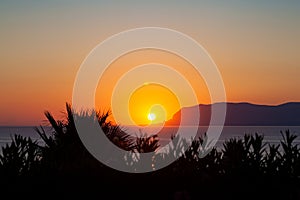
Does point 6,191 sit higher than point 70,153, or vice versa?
point 70,153

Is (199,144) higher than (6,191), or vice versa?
(199,144)

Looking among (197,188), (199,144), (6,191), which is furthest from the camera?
(199,144)

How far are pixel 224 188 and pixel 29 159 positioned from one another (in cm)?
371

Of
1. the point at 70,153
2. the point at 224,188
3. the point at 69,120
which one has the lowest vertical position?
the point at 224,188

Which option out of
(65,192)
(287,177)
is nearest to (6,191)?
(65,192)

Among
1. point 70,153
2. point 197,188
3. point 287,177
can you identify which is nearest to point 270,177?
point 287,177

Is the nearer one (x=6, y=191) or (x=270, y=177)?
(x=6, y=191)

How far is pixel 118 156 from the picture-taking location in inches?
482

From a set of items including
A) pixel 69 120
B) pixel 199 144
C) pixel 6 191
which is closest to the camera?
pixel 6 191

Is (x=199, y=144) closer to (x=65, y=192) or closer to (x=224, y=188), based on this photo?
(x=224, y=188)

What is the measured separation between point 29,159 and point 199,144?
140 inches

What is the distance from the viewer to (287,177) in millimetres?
10469

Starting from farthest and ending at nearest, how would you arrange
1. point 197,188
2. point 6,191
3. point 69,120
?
point 69,120 < point 197,188 < point 6,191

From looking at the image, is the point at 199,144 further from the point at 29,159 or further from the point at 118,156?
the point at 29,159
